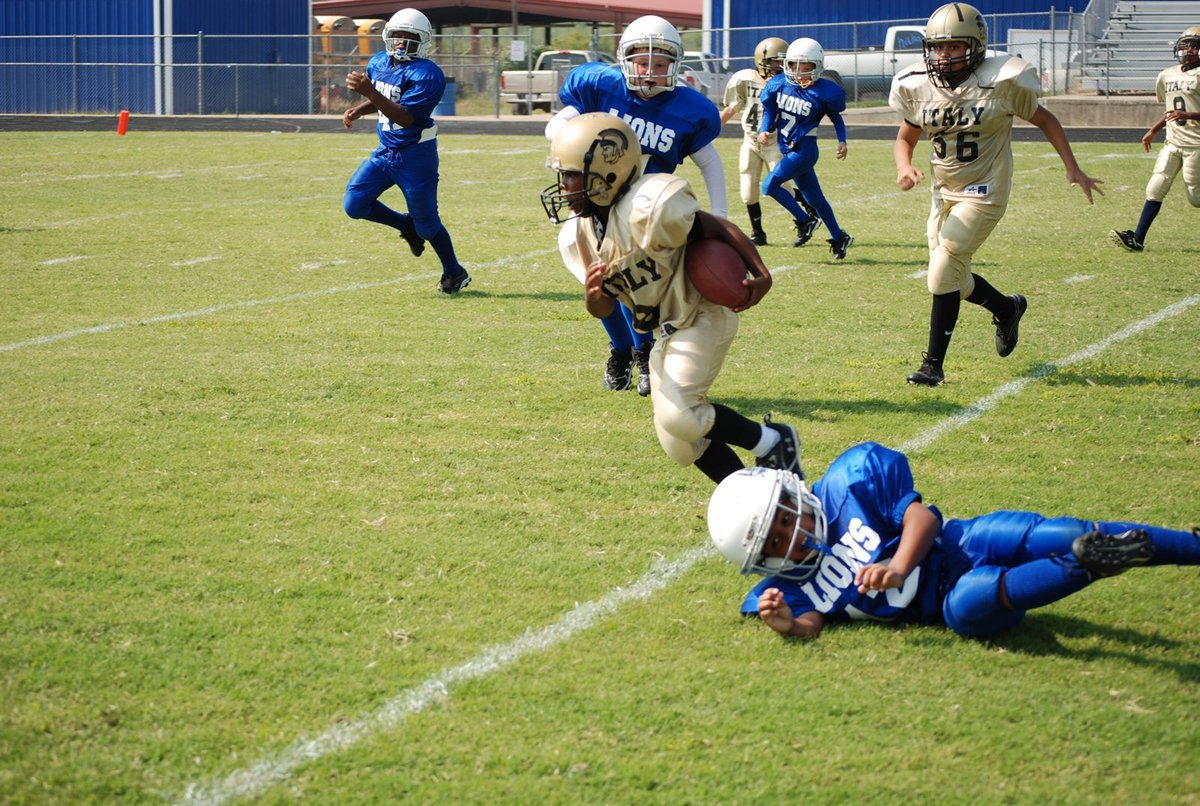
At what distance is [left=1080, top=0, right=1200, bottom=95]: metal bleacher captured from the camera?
28.5 m

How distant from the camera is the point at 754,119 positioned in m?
13.3

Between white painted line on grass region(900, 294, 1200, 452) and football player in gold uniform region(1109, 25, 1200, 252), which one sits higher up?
football player in gold uniform region(1109, 25, 1200, 252)

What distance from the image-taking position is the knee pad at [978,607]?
3.69 m

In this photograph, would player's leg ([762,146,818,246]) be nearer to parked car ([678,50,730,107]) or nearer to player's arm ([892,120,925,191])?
player's arm ([892,120,925,191])

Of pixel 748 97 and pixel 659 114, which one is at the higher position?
pixel 748 97

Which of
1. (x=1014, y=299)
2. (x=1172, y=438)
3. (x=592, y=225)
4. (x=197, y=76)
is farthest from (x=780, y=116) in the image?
(x=197, y=76)

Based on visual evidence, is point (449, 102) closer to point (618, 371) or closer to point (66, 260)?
point (66, 260)

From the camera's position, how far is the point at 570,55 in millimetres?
35062

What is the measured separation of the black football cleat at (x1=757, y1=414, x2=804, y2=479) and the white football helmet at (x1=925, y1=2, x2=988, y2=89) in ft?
9.92

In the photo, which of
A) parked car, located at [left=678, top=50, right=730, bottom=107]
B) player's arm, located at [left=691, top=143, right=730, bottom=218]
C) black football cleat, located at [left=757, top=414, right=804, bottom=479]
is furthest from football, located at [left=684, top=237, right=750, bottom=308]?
parked car, located at [left=678, top=50, right=730, bottom=107]

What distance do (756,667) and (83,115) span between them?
3135cm

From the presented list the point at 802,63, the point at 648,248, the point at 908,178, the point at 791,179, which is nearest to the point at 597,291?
the point at 648,248

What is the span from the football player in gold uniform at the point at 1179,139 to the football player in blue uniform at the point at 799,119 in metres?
2.63

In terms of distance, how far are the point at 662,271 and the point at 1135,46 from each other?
93.5ft
